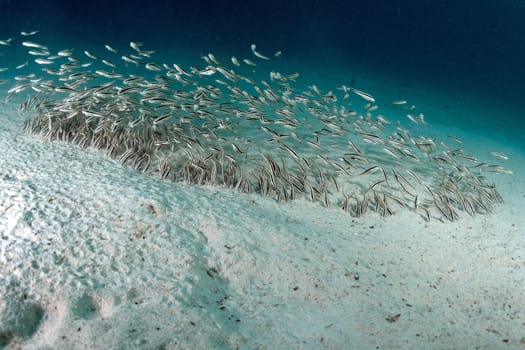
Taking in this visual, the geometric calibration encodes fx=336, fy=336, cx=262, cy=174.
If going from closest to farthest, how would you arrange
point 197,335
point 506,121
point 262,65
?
1. point 197,335
2. point 506,121
3. point 262,65

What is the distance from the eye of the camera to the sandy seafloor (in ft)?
9.42

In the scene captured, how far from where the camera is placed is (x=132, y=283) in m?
3.19

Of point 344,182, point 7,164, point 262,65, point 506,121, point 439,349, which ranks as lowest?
point 262,65

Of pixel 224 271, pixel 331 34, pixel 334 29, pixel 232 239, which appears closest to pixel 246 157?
pixel 232 239

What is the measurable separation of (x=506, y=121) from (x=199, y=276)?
1220 inches

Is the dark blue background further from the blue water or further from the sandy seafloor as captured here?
the sandy seafloor

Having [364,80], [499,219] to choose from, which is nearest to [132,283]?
[499,219]

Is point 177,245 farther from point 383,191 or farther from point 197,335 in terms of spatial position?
point 383,191

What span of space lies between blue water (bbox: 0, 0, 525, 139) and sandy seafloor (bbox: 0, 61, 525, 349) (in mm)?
20561

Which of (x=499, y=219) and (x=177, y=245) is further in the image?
(x=499, y=219)

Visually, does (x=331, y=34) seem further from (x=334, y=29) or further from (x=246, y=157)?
(x=246, y=157)

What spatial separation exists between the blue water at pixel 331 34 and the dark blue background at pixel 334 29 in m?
0.14

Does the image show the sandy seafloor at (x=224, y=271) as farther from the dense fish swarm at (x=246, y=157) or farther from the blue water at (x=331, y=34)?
the blue water at (x=331, y=34)

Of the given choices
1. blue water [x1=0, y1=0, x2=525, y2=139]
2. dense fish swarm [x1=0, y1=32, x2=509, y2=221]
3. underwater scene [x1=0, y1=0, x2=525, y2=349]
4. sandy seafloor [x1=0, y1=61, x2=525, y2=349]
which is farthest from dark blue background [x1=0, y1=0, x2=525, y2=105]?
sandy seafloor [x1=0, y1=61, x2=525, y2=349]
